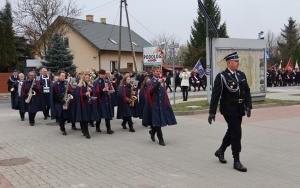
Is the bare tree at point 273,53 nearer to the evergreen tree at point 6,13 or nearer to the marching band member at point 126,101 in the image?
the evergreen tree at point 6,13

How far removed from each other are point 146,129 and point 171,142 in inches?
90.4

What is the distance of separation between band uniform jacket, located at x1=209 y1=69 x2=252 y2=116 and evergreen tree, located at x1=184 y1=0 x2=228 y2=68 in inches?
1893

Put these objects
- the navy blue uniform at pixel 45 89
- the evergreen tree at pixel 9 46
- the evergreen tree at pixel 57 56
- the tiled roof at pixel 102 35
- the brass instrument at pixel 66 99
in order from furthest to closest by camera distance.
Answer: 1. the tiled roof at pixel 102 35
2. the evergreen tree at pixel 9 46
3. the evergreen tree at pixel 57 56
4. the navy blue uniform at pixel 45 89
5. the brass instrument at pixel 66 99

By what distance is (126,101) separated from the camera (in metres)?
11.6

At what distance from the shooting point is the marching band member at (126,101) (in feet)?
38.3

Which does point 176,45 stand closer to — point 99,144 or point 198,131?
point 198,131

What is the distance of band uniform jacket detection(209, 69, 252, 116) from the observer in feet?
23.3

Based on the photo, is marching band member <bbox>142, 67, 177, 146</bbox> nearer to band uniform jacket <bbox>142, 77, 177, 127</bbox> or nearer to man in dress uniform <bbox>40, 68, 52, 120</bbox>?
band uniform jacket <bbox>142, 77, 177, 127</bbox>

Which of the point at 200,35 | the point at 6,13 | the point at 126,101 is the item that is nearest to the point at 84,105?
the point at 126,101

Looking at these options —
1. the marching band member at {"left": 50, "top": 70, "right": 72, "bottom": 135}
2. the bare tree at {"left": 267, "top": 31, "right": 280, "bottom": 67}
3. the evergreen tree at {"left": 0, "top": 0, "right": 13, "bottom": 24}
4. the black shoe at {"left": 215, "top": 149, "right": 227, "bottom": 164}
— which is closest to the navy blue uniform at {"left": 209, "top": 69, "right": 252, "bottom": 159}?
the black shoe at {"left": 215, "top": 149, "right": 227, "bottom": 164}

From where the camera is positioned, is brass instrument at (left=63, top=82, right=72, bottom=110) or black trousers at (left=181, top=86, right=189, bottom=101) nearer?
brass instrument at (left=63, top=82, right=72, bottom=110)

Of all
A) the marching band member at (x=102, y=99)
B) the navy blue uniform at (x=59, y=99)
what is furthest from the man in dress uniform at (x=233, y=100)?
the navy blue uniform at (x=59, y=99)

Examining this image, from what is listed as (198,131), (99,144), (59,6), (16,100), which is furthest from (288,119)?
(59,6)

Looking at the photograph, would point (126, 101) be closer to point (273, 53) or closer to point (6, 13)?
point (6, 13)
